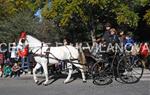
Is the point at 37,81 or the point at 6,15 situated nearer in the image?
the point at 37,81

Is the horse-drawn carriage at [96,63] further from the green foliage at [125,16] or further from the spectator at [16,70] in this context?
the green foliage at [125,16]

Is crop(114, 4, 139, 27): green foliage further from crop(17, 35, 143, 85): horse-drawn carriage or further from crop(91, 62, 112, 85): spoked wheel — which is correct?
crop(91, 62, 112, 85): spoked wheel

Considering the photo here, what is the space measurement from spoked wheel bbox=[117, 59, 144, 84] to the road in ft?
0.80

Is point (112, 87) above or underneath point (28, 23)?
underneath

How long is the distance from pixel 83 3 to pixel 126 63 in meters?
9.71

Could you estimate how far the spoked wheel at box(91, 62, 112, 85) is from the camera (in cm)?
1527

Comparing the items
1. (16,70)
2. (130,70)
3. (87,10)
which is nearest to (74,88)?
(130,70)

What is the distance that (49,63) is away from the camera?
53.8ft

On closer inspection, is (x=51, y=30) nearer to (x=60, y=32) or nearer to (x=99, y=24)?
(x=60, y=32)

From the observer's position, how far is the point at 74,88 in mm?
14773

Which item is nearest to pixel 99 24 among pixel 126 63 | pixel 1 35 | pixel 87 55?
pixel 1 35

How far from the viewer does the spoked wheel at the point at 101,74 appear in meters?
15.3

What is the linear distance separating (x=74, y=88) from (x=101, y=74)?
109 centimetres

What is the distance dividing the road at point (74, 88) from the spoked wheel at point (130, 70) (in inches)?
9.6
